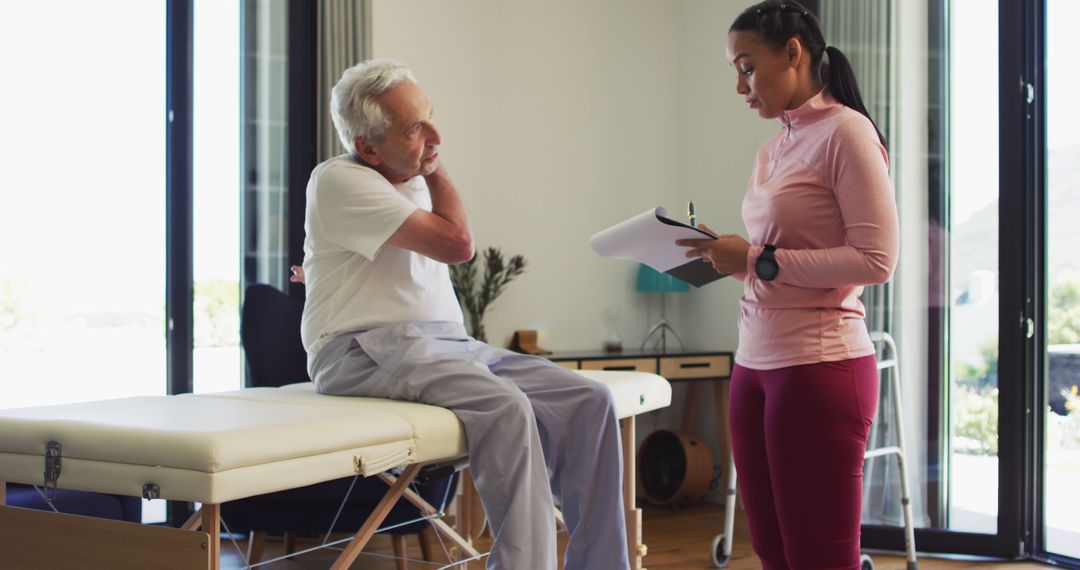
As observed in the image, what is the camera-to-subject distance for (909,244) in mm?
3408

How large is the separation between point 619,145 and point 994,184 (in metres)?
1.75

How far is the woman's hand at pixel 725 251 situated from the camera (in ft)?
5.36

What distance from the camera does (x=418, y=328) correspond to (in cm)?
185

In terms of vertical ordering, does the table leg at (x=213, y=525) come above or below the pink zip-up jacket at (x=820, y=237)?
below

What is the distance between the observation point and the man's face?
1.88 m

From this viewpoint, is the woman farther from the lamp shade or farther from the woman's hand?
the lamp shade

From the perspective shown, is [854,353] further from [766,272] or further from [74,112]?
[74,112]

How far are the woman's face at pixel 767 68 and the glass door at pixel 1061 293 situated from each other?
1.89 m

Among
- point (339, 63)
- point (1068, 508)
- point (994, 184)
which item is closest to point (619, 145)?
point (339, 63)

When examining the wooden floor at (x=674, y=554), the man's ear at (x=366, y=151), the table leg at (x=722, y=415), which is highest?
the man's ear at (x=366, y=151)

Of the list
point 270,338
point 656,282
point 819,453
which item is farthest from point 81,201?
point 819,453

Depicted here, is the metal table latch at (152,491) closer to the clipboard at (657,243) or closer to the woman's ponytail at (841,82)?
the clipboard at (657,243)

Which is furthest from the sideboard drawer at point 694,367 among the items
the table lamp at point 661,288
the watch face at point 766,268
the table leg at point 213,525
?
the table leg at point 213,525

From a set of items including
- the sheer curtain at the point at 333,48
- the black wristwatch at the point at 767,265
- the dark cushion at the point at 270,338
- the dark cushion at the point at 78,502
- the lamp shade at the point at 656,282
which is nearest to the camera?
the black wristwatch at the point at 767,265
